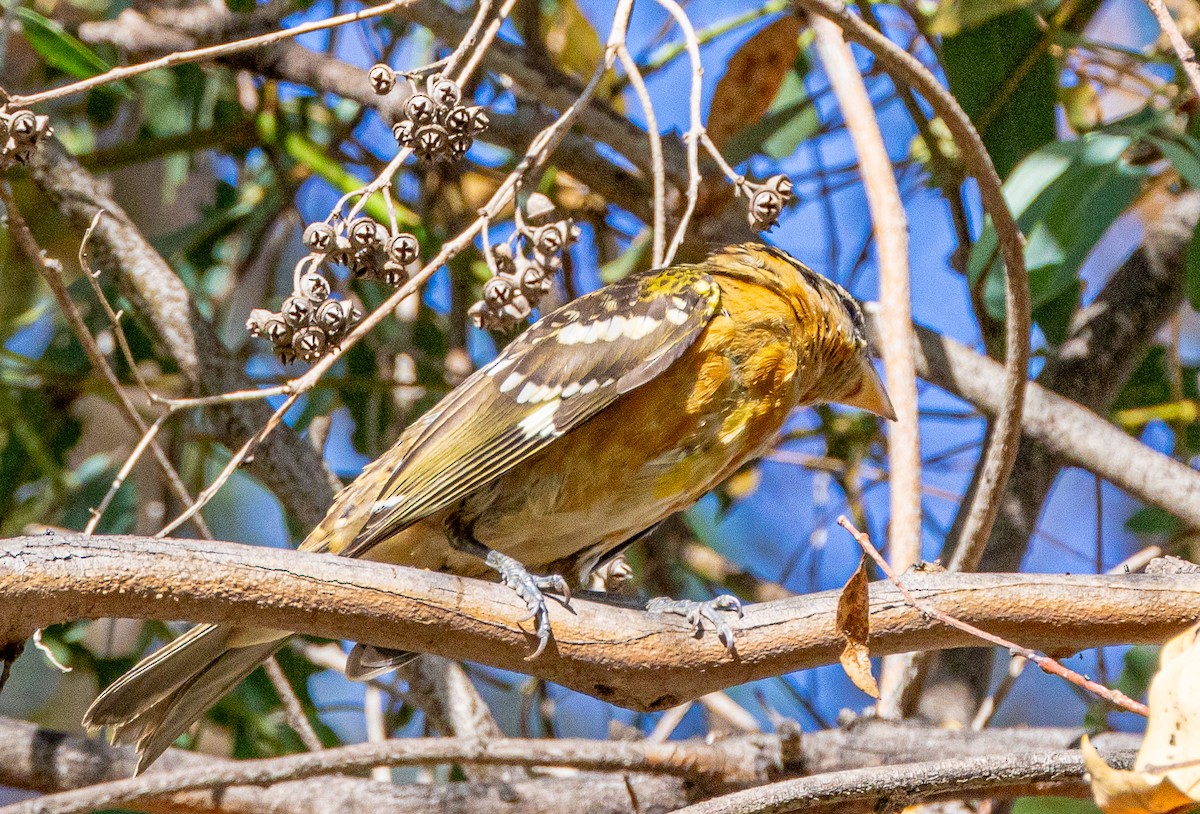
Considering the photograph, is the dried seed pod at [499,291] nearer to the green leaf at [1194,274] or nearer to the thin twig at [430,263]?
the thin twig at [430,263]

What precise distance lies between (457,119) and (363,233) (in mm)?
222

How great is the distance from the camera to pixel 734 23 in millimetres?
3738

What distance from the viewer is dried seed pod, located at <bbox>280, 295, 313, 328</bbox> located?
1875 mm

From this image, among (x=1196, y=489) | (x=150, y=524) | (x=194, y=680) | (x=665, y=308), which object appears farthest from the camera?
(x=150, y=524)

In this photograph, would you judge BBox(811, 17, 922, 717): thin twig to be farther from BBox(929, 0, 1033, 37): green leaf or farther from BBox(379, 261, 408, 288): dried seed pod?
BBox(379, 261, 408, 288): dried seed pod

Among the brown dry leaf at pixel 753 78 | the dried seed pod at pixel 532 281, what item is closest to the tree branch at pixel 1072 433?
the brown dry leaf at pixel 753 78

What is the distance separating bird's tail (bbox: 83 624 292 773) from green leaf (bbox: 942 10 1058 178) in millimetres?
2062

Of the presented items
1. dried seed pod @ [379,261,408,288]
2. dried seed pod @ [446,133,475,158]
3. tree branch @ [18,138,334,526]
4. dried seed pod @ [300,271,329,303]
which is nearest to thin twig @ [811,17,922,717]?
dried seed pod @ [446,133,475,158]

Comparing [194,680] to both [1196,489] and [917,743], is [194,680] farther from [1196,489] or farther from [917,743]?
[1196,489]

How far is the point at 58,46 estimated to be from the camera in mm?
2746

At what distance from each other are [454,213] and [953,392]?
1.54 metres

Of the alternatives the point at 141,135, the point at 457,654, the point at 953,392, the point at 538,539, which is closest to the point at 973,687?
the point at 953,392

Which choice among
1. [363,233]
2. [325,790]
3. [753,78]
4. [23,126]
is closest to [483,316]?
[363,233]

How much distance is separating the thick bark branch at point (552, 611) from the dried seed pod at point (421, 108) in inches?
26.1
